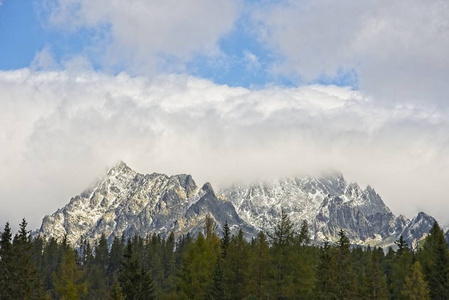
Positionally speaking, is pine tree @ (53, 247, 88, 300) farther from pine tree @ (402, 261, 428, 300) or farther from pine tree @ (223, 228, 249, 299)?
pine tree @ (402, 261, 428, 300)

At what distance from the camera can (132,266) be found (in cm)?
7756

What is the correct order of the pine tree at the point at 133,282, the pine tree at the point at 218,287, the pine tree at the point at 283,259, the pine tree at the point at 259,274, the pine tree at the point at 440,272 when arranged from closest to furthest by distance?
the pine tree at the point at 218,287
the pine tree at the point at 133,282
the pine tree at the point at 283,259
the pine tree at the point at 259,274
the pine tree at the point at 440,272

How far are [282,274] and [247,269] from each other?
845 centimetres

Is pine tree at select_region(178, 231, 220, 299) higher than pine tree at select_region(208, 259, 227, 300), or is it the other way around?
pine tree at select_region(178, 231, 220, 299)

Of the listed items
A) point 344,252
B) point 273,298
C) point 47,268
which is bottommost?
point 273,298

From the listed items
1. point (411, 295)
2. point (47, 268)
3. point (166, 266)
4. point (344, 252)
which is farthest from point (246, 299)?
point (47, 268)

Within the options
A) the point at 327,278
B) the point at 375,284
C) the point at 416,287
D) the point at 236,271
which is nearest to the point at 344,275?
the point at 327,278

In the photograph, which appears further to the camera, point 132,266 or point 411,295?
point 411,295

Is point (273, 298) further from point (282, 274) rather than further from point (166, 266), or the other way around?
point (166, 266)

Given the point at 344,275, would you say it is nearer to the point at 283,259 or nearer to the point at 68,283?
the point at 283,259

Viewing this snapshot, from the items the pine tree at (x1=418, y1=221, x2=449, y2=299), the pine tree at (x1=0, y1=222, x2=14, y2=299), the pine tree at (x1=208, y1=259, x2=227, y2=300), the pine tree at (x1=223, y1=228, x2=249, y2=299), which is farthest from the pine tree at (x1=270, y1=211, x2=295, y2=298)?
the pine tree at (x1=0, y1=222, x2=14, y2=299)

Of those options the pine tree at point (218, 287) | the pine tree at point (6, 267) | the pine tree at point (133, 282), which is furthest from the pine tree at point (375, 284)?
the pine tree at point (6, 267)

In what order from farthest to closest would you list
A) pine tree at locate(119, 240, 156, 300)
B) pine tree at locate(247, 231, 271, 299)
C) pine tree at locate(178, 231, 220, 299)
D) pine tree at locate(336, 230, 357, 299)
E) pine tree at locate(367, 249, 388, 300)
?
pine tree at locate(367, 249, 388, 300), pine tree at locate(178, 231, 220, 299), pine tree at locate(336, 230, 357, 299), pine tree at locate(247, 231, 271, 299), pine tree at locate(119, 240, 156, 300)

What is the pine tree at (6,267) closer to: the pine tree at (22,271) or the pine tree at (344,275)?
the pine tree at (22,271)
